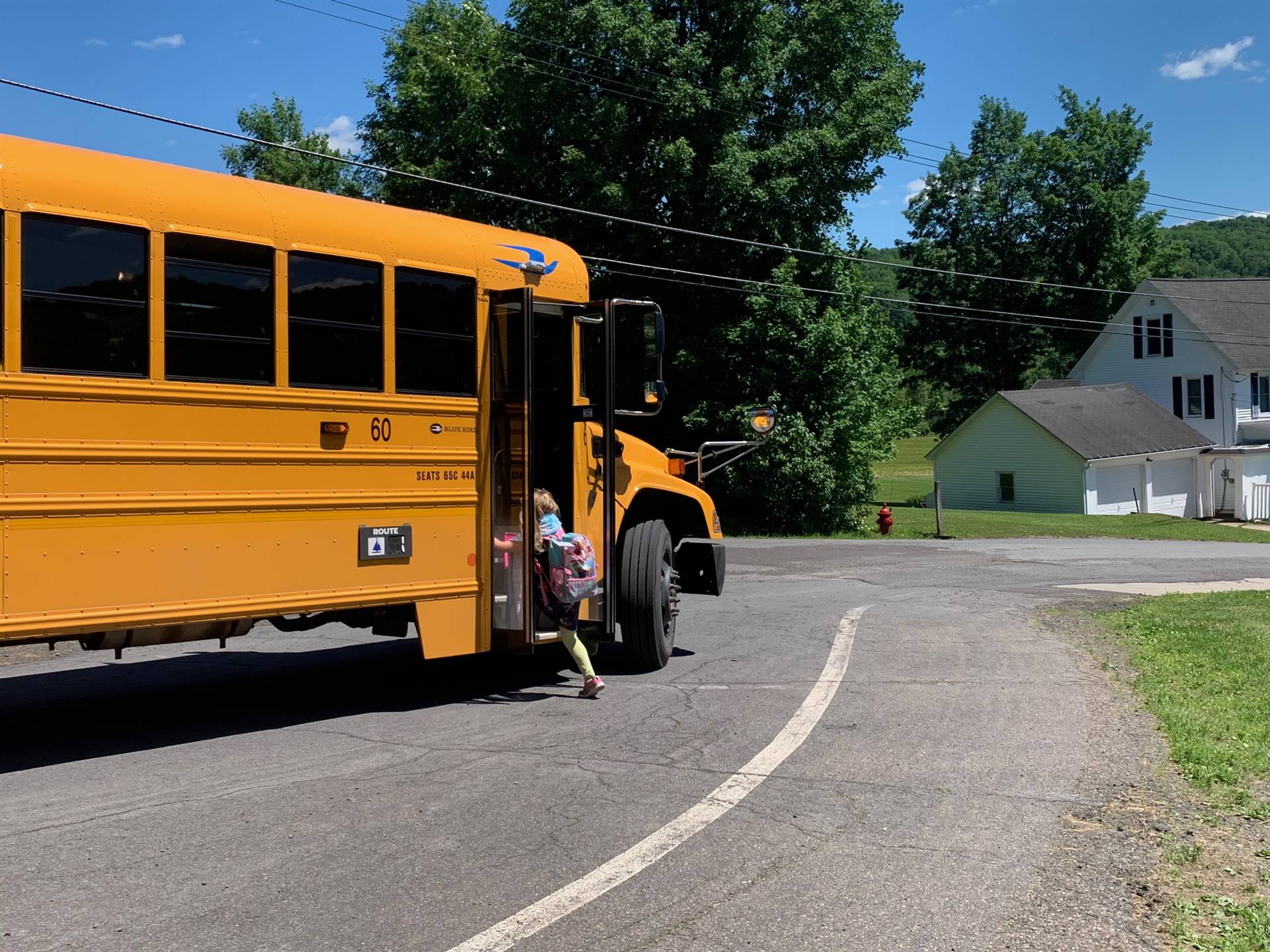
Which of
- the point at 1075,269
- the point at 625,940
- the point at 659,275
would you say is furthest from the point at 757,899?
the point at 1075,269

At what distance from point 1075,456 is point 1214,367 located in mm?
11345

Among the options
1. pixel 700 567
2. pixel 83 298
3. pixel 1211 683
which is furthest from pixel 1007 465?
pixel 83 298

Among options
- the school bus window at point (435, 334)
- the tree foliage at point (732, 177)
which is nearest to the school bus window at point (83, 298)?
the school bus window at point (435, 334)

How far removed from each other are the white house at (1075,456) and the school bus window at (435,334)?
3832cm

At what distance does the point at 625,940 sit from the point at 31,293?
4.54 metres

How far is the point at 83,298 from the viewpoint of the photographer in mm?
6148

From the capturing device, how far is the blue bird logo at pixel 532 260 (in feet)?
27.1

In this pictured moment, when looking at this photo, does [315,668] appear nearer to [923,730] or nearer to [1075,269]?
[923,730]

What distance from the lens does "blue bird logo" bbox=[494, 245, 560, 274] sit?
326 inches

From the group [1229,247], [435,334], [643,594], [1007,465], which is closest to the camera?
[435,334]

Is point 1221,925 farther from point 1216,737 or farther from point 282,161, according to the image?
point 282,161

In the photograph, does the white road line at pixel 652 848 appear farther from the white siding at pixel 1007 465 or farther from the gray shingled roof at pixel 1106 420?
the gray shingled roof at pixel 1106 420

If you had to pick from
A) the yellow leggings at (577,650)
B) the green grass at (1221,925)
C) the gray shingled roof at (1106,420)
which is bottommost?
the green grass at (1221,925)

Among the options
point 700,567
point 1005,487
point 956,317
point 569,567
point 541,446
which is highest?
point 956,317
